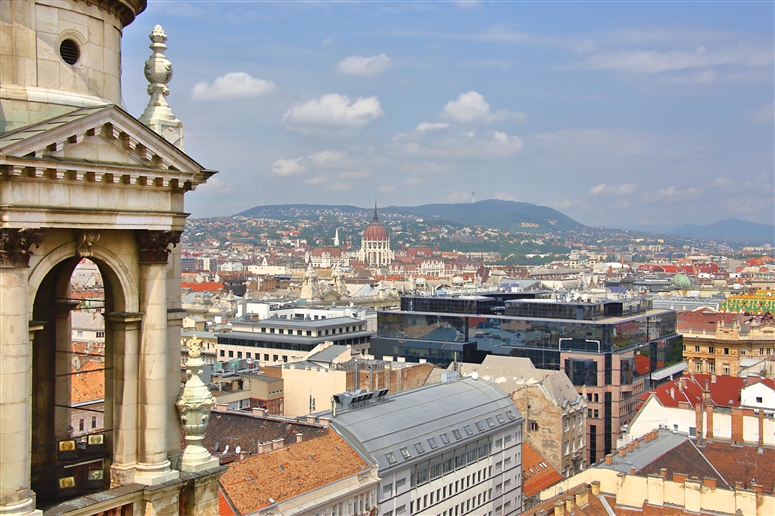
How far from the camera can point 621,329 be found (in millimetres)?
89500

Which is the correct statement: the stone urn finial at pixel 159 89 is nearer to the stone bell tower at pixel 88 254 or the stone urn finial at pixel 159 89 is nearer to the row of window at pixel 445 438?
the stone bell tower at pixel 88 254

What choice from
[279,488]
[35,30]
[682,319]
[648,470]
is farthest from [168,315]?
[682,319]

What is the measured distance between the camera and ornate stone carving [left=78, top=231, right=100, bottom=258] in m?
13.4

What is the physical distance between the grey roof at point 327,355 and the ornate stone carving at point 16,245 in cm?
6725

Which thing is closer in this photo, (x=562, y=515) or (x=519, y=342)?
(x=562, y=515)

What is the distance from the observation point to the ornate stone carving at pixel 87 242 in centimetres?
1335

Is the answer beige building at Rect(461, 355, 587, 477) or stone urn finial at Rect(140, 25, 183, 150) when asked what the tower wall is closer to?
stone urn finial at Rect(140, 25, 183, 150)

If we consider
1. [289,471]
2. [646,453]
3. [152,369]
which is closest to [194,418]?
[152,369]

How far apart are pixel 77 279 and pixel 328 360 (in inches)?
4414

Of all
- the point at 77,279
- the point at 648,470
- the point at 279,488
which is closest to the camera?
the point at 279,488

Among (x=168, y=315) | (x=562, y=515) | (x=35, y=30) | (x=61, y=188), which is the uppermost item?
(x=35, y=30)

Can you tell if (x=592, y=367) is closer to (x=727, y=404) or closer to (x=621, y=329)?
(x=621, y=329)

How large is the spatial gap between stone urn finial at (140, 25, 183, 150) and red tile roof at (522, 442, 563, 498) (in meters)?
55.2

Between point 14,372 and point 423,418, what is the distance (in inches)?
1760
